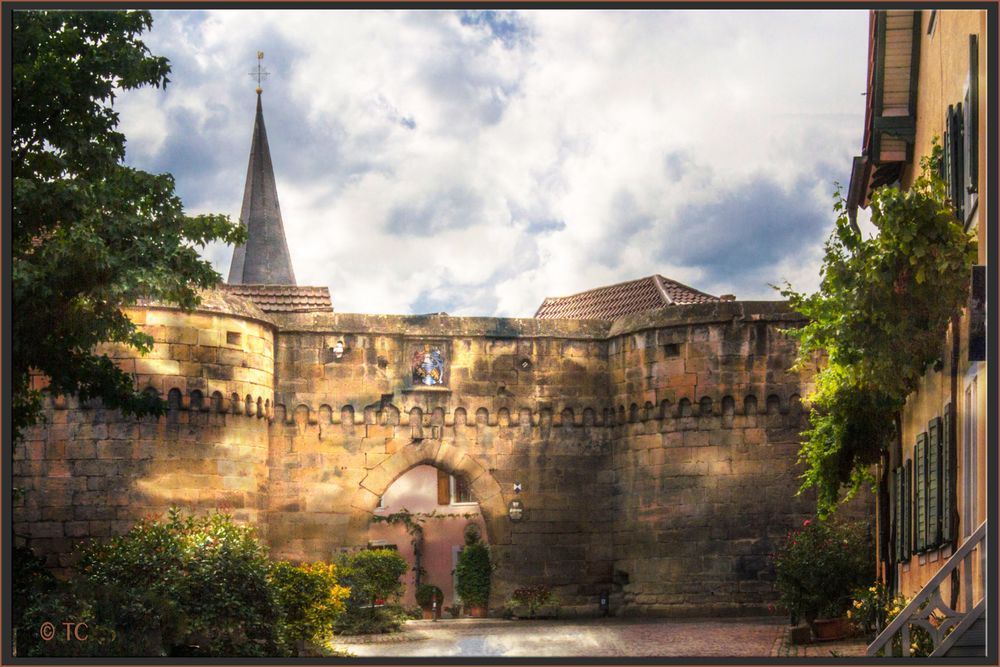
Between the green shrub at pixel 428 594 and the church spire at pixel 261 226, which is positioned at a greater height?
the church spire at pixel 261 226

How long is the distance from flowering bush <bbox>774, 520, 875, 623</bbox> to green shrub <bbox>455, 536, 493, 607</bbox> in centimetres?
1125

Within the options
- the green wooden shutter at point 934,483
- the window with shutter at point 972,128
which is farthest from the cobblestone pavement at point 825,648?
the window with shutter at point 972,128

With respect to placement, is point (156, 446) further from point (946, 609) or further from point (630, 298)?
point (946, 609)

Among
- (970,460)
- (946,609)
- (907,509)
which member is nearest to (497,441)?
(907,509)

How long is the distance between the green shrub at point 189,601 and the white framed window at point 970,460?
→ 781cm

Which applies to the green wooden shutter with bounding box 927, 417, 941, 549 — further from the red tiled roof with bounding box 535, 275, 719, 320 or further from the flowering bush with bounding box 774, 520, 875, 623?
the red tiled roof with bounding box 535, 275, 719, 320

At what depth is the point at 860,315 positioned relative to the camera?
15648 mm

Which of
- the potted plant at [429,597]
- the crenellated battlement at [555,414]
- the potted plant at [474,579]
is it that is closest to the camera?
the crenellated battlement at [555,414]

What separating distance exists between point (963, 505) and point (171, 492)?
13259 mm

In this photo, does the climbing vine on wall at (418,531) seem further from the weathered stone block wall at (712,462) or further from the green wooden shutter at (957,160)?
the green wooden shutter at (957,160)

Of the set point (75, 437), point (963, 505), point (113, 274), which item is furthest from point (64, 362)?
point (963, 505)

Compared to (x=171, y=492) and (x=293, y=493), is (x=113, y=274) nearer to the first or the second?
(x=171, y=492)

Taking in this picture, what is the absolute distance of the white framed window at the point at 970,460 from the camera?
14.0 meters

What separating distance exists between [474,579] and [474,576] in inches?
2.3
